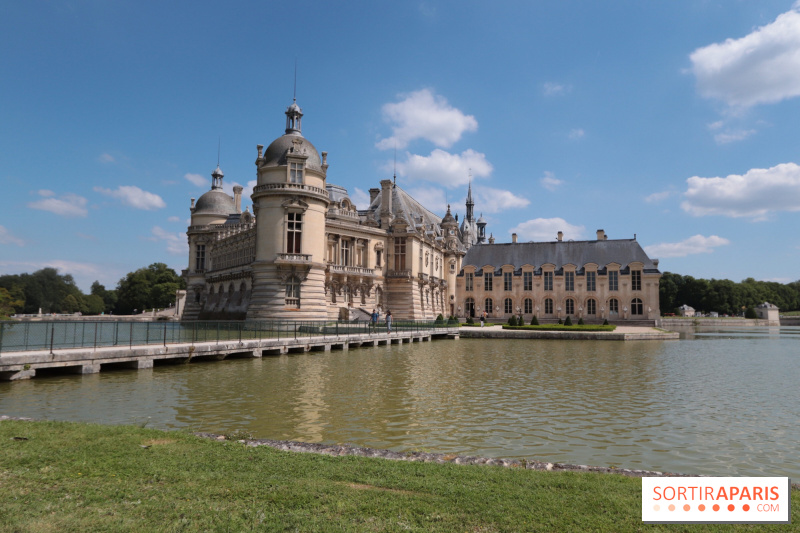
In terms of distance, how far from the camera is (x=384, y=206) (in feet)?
207

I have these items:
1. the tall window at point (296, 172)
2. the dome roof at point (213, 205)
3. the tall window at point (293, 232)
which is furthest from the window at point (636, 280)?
the dome roof at point (213, 205)

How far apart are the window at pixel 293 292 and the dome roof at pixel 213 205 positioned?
31.1 meters

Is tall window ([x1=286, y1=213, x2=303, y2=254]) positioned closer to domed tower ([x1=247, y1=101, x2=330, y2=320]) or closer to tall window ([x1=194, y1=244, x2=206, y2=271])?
→ domed tower ([x1=247, y1=101, x2=330, y2=320])

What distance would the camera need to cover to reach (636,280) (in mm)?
71062

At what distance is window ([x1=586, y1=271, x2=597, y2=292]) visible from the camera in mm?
72938

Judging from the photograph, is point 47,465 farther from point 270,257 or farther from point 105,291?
point 105,291

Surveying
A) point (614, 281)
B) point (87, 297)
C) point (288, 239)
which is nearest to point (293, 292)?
point (288, 239)

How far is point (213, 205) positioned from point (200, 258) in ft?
25.0

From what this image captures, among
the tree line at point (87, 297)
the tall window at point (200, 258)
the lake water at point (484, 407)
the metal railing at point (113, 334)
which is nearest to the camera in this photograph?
the lake water at point (484, 407)

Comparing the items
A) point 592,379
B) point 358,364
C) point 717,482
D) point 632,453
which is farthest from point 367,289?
point 717,482

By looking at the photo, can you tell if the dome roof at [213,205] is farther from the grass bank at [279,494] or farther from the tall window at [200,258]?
the grass bank at [279,494]

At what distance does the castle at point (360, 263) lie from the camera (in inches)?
1813

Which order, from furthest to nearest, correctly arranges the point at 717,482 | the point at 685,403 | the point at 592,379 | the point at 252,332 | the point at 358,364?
the point at 252,332 → the point at 358,364 → the point at 592,379 → the point at 685,403 → the point at 717,482

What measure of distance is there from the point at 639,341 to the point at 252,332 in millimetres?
33239
